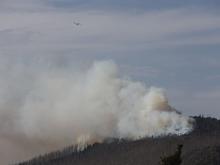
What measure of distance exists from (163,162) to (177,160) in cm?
347

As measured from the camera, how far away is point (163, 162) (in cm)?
12219

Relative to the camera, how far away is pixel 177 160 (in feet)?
409
